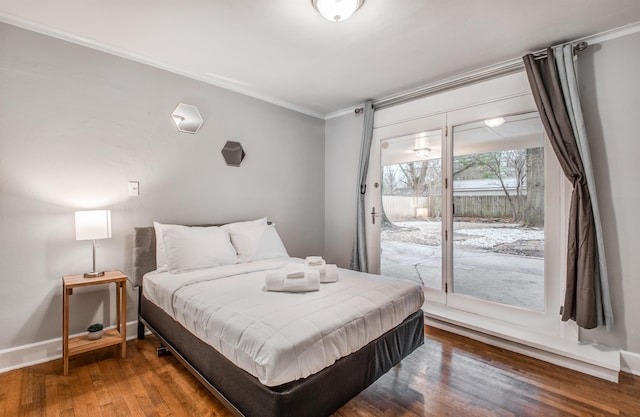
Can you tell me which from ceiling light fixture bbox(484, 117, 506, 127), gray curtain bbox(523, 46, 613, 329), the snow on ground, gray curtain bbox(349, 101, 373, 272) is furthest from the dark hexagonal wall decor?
gray curtain bbox(523, 46, 613, 329)

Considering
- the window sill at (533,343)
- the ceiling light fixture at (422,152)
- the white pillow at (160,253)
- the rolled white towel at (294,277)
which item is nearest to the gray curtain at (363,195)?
the ceiling light fixture at (422,152)

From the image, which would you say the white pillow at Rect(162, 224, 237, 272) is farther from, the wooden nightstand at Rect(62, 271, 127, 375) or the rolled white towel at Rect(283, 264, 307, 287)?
the rolled white towel at Rect(283, 264, 307, 287)

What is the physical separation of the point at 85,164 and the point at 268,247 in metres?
1.78

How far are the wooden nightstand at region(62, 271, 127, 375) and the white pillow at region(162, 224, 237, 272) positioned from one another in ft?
1.32

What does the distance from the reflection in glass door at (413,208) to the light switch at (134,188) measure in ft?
9.08

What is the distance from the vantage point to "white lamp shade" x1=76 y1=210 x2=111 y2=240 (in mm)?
2238

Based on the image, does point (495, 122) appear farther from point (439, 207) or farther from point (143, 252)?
point (143, 252)

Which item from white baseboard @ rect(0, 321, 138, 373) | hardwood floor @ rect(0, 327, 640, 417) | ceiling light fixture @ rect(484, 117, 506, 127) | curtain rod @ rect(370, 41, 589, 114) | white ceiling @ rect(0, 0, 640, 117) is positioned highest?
white ceiling @ rect(0, 0, 640, 117)

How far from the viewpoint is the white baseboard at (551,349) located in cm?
215

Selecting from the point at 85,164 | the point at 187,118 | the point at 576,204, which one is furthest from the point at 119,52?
the point at 576,204

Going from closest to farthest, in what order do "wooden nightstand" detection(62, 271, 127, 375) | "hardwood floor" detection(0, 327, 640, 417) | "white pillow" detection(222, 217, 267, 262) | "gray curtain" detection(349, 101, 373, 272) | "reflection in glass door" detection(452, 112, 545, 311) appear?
1. "hardwood floor" detection(0, 327, 640, 417)
2. "wooden nightstand" detection(62, 271, 127, 375)
3. "reflection in glass door" detection(452, 112, 545, 311)
4. "white pillow" detection(222, 217, 267, 262)
5. "gray curtain" detection(349, 101, 373, 272)

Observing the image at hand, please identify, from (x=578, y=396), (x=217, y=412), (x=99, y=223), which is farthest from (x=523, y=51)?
(x=99, y=223)

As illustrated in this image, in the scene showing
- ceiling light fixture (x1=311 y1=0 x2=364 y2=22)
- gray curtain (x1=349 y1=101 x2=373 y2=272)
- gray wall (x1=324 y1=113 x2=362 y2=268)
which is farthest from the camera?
gray wall (x1=324 y1=113 x2=362 y2=268)

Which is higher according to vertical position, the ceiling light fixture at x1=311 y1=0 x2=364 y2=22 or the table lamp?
the ceiling light fixture at x1=311 y1=0 x2=364 y2=22
